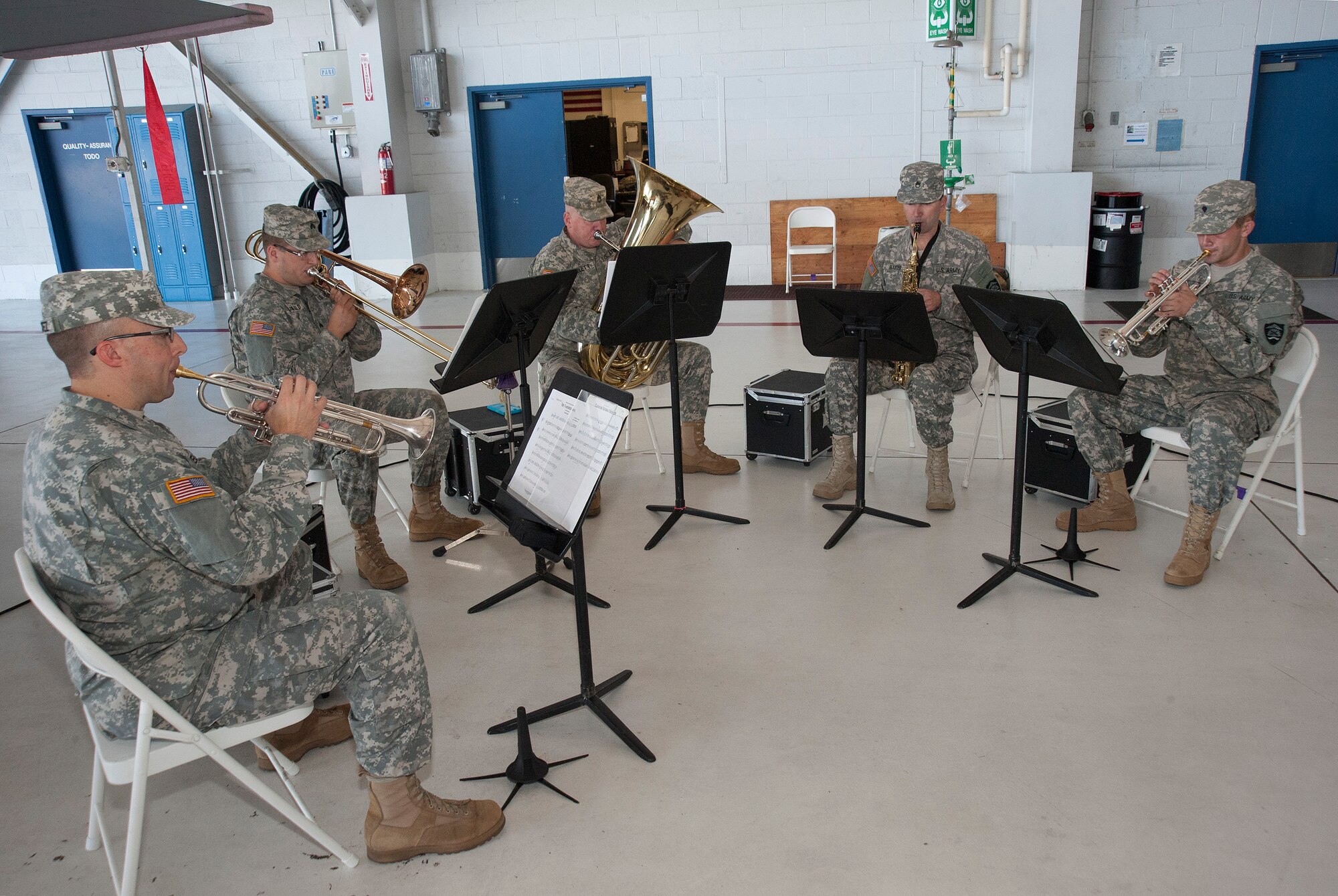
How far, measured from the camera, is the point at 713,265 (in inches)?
153

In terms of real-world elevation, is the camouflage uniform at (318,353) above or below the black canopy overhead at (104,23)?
below

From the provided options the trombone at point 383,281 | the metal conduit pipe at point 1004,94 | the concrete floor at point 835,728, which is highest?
the metal conduit pipe at point 1004,94

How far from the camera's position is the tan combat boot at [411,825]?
7.55 feet

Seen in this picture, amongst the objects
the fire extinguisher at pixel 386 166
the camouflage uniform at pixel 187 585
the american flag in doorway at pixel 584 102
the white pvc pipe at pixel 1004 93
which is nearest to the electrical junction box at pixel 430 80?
the fire extinguisher at pixel 386 166

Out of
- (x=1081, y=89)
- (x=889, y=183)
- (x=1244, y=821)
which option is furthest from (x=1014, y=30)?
(x=1244, y=821)

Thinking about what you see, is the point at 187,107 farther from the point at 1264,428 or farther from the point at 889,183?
the point at 1264,428

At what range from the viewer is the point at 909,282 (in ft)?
13.8

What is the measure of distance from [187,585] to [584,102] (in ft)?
36.5

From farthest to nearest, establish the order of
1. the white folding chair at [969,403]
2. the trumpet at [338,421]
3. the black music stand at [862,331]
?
the white folding chair at [969,403] < the black music stand at [862,331] < the trumpet at [338,421]

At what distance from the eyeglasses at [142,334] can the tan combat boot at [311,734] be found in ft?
3.87

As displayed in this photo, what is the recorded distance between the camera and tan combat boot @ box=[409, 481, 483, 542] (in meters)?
4.12

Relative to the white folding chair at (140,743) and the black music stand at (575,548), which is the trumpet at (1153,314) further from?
the white folding chair at (140,743)

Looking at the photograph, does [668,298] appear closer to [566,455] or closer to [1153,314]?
[566,455]

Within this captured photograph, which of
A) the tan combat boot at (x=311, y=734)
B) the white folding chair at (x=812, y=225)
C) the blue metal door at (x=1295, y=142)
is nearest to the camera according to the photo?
the tan combat boot at (x=311, y=734)
